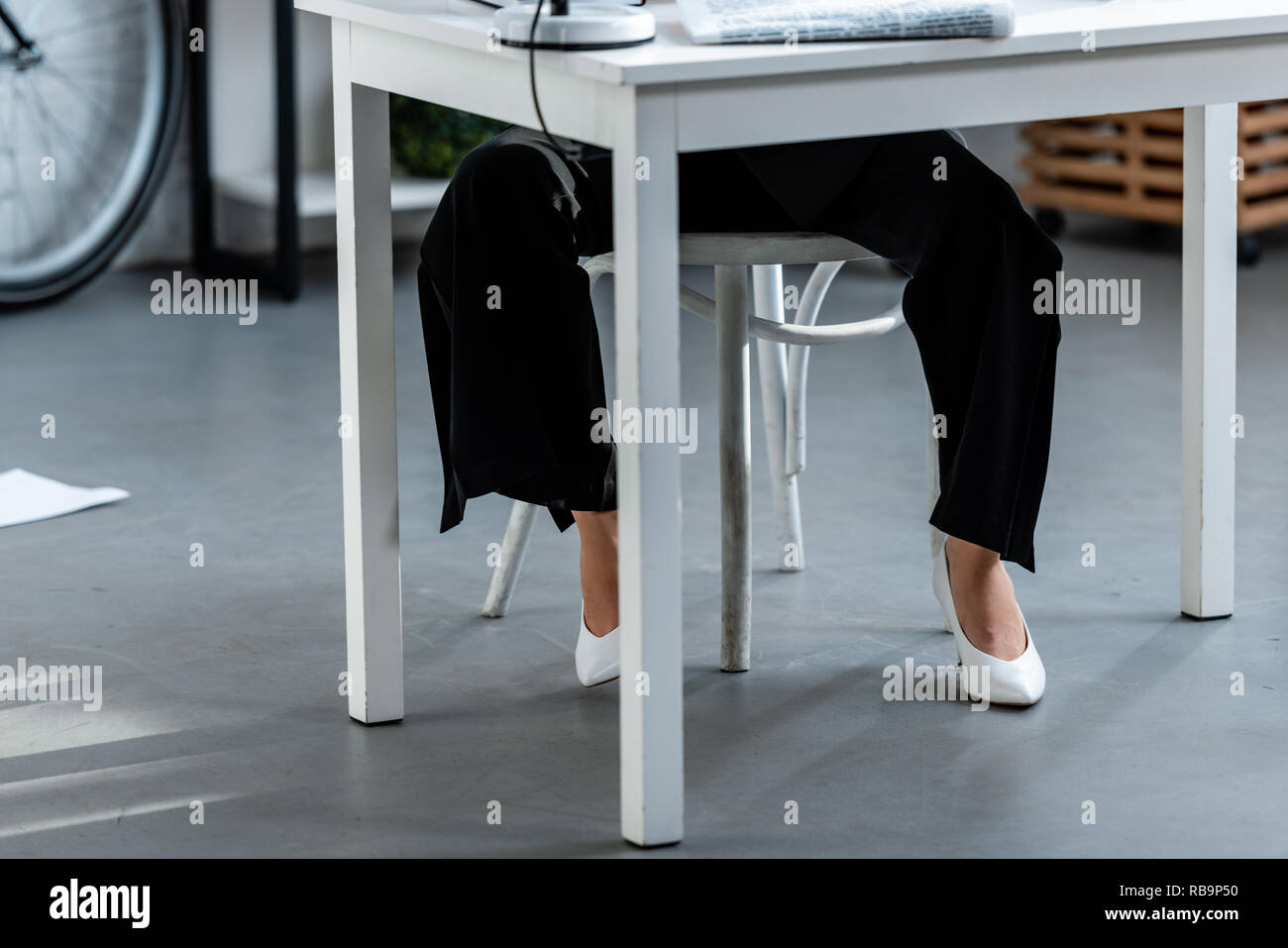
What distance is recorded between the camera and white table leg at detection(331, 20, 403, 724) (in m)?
1.61

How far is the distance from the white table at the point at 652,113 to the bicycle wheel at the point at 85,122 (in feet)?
6.53

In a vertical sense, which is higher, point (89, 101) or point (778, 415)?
point (89, 101)

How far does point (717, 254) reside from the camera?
5.44 ft

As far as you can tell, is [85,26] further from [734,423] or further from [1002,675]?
[1002,675]

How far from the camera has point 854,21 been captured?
53.9 inches

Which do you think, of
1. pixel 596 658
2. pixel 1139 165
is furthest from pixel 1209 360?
pixel 1139 165

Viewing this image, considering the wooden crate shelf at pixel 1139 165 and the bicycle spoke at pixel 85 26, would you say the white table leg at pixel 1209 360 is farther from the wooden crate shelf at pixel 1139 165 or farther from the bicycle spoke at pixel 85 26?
the bicycle spoke at pixel 85 26

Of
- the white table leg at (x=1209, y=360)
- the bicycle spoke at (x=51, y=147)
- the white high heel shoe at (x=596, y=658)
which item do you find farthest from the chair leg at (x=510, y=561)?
the bicycle spoke at (x=51, y=147)

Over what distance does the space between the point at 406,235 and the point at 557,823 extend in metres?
2.60

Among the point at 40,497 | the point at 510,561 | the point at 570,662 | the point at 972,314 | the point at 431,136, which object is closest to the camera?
the point at 972,314

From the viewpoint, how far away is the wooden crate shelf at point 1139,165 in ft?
12.5

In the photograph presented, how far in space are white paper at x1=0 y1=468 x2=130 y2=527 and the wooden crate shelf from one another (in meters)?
2.23

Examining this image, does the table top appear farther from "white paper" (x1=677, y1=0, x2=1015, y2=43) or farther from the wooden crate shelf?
the wooden crate shelf

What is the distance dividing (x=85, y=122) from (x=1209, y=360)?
2468 mm
